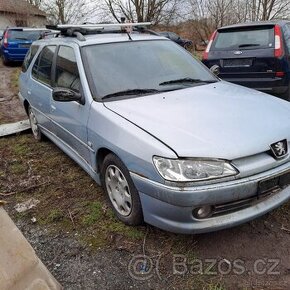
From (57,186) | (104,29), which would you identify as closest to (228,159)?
(57,186)

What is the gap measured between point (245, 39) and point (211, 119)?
12.7 ft

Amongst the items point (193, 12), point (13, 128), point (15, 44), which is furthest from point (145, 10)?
point (13, 128)

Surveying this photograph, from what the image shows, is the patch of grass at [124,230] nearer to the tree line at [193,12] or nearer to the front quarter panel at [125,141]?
the front quarter panel at [125,141]

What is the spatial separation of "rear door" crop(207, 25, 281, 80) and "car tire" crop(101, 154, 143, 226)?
146 inches

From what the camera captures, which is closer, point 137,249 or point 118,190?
point 137,249

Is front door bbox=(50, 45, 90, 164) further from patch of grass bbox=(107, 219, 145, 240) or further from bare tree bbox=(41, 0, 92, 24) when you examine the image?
bare tree bbox=(41, 0, 92, 24)

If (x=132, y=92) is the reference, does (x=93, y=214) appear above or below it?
below

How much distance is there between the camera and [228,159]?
246 cm

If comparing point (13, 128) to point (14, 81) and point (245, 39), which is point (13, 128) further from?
point (14, 81)

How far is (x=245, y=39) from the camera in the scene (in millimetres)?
6129

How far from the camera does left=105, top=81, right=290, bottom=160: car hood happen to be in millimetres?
2520

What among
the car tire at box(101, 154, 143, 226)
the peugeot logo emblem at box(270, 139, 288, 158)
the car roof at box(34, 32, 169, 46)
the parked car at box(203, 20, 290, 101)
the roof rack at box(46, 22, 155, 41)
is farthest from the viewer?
the parked car at box(203, 20, 290, 101)

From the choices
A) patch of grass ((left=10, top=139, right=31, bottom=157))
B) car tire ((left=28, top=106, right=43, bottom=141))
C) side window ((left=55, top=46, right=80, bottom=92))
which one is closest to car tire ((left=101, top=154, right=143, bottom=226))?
side window ((left=55, top=46, right=80, bottom=92))

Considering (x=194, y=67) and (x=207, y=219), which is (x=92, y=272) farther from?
(x=194, y=67)
